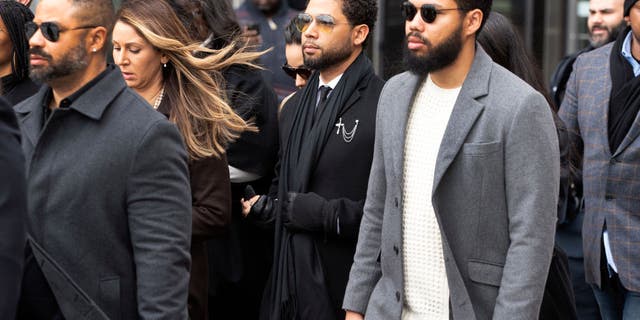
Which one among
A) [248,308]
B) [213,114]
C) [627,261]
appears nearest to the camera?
[213,114]

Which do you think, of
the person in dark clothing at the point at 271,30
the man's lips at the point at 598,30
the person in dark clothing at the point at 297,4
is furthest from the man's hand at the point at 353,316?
the person in dark clothing at the point at 297,4

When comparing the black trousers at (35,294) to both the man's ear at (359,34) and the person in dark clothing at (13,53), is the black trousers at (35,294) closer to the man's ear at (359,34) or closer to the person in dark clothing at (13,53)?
the person in dark clothing at (13,53)

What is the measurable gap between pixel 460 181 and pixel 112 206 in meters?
1.18

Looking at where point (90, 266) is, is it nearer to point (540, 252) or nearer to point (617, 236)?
point (540, 252)

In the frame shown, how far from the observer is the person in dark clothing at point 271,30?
8.02m

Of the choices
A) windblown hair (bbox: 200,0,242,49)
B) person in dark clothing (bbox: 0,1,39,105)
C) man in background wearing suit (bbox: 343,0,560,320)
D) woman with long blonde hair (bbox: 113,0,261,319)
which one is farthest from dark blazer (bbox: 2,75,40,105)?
man in background wearing suit (bbox: 343,0,560,320)

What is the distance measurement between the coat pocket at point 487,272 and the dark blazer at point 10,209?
1769 millimetres

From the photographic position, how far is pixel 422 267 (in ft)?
14.0

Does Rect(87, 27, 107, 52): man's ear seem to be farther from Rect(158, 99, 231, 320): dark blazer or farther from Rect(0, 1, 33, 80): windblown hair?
Rect(0, 1, 33, 80): windblown hair

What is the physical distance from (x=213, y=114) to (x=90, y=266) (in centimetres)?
144

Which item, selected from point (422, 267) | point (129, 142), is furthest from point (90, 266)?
point (422, 267)

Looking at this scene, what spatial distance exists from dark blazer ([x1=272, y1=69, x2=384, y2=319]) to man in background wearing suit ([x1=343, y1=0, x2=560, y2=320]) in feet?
2.56

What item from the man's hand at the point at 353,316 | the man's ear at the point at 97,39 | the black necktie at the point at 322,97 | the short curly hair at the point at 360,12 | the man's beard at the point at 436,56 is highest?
the man's ear at the point at 97,39

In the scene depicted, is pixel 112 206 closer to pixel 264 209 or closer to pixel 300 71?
pixel 264 209
